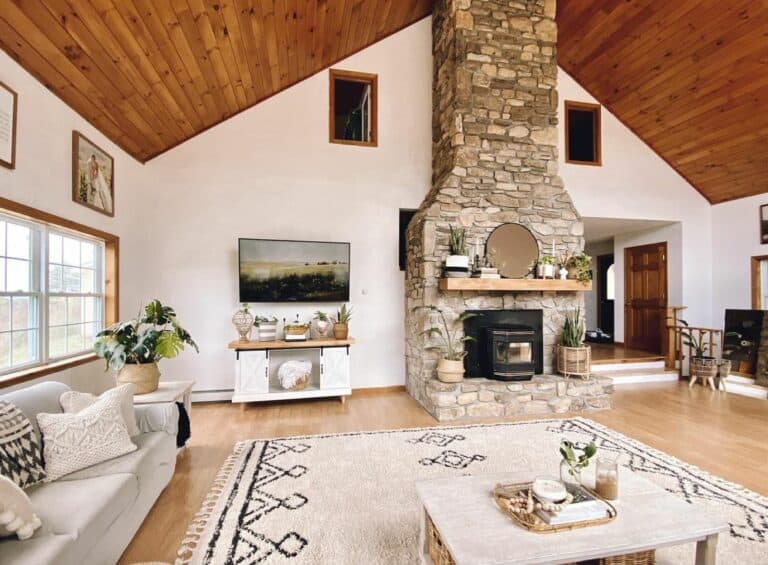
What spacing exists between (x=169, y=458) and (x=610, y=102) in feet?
23.6

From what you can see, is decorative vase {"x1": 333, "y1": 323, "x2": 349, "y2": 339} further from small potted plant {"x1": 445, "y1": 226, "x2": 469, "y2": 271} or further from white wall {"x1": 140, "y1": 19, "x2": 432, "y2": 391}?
small potted plant {"x1": 445, "y1": 226, "x2": 469, "y2": 271}

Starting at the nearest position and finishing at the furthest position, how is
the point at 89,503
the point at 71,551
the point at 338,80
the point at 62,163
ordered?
the point at 71,551 < the point at 89,503 < the point at 62,163 < the point at 338,80

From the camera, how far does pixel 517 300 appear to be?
4648 millimetres

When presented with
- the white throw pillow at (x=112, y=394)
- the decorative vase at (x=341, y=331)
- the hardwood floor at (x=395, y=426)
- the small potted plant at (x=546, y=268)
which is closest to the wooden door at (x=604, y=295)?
the hardwood floor at (x=395, y=426)

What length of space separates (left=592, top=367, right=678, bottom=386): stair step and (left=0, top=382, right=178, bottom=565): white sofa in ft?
18.9

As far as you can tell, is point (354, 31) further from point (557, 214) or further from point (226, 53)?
point (557, 214)

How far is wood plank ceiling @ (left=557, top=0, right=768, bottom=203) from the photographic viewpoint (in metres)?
4.25

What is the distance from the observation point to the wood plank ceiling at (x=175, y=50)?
2379 mm

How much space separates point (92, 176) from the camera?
3252mm

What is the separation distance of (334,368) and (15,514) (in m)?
3.21

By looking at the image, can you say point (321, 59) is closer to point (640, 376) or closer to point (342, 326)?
point (342, 326)

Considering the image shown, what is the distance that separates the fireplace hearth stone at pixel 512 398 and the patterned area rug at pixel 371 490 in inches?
12.5

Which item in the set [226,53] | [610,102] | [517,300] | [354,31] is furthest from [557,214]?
[226,53]

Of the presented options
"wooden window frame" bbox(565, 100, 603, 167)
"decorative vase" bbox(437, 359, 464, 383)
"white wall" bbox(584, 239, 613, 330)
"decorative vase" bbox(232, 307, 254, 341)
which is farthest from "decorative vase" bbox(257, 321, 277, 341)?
"white wall" bbox(584, 239, 613, 330)
